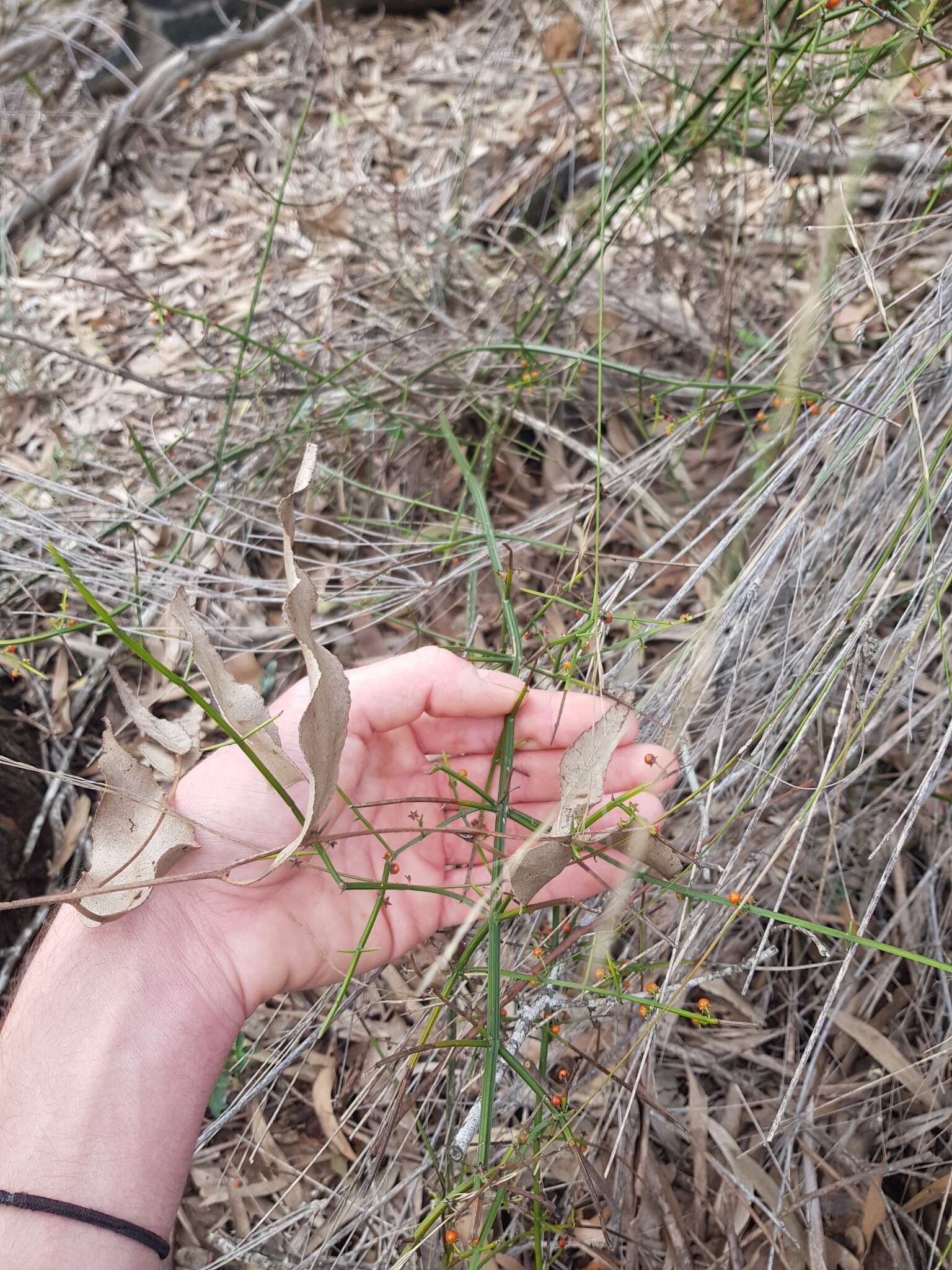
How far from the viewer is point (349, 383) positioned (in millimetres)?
1462

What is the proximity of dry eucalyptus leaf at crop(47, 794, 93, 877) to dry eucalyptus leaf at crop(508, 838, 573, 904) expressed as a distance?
2.67 ft

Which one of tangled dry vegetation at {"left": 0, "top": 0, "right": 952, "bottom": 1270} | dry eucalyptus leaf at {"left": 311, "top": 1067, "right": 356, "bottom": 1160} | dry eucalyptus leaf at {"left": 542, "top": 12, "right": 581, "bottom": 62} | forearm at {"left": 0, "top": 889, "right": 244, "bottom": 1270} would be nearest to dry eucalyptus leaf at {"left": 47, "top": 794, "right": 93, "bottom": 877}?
tangled dry vegetation at {"left": 0, "top": 0, "right": 952, "bottom": 1270}

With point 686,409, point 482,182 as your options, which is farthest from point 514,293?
point 482,182

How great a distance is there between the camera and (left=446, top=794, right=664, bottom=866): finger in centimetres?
83

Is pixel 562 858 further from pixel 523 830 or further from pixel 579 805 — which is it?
pixel 523 830

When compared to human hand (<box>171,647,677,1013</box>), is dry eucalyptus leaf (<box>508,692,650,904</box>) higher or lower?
higher

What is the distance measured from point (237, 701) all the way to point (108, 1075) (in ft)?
1.47

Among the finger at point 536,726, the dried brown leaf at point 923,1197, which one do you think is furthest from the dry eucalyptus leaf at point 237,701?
the dried brown leaf at point 923,1197

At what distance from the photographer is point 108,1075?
818 millimetres

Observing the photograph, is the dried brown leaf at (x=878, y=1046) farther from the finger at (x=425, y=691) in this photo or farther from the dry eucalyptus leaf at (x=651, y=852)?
the finger at (x=425, y=691)

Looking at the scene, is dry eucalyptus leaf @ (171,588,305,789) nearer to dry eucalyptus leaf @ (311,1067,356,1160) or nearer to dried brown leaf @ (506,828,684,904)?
dried brown leaf @ (506,828,684,904)

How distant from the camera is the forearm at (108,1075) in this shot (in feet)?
2.55

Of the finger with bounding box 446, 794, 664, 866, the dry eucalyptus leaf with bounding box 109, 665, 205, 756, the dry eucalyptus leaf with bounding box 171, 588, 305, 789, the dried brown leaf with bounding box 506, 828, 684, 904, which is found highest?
the dry eucalyptus leaf with bounding box 171, 588, 305, 789

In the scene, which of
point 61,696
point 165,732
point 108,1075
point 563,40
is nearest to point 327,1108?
point 108,1075
